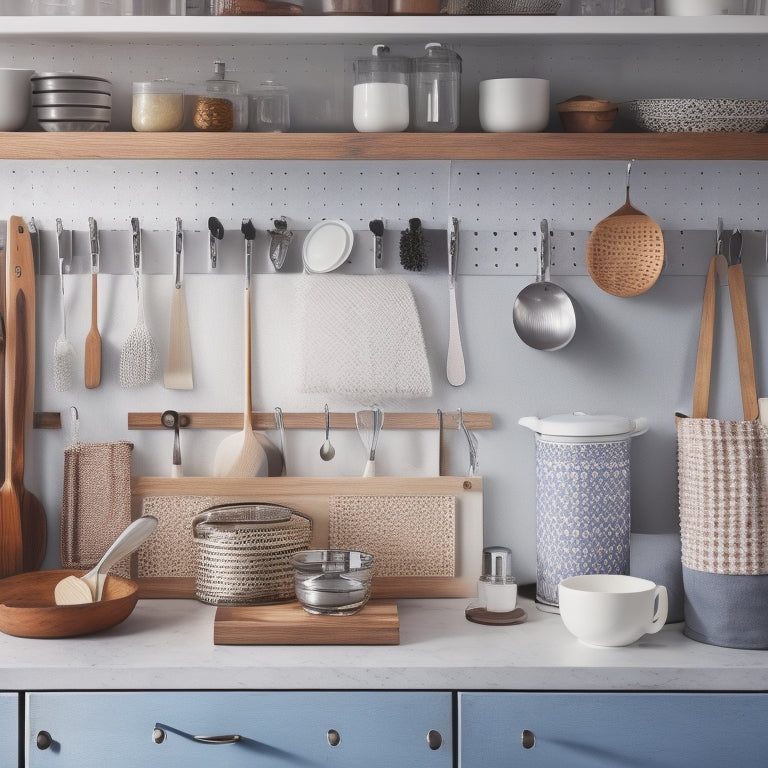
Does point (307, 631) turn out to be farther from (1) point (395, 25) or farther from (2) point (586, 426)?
(1) point (395, 25)

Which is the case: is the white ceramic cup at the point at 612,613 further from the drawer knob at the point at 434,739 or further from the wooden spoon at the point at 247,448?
the wooden spoon at the point at 247,448

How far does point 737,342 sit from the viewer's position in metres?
2.00

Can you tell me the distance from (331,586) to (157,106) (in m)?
0.95

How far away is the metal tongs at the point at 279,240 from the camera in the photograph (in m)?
2.01

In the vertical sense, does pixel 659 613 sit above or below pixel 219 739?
above

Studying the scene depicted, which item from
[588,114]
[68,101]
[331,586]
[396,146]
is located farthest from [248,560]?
[588,114]

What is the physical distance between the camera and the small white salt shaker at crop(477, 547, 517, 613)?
1.81 metres

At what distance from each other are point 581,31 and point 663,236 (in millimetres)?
478

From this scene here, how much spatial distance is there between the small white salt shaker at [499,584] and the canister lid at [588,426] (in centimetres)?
25

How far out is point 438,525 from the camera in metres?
1.98

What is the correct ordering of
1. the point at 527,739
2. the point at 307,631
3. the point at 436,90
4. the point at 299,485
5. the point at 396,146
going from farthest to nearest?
the point at 299,485 < the point at 436,90 < the point at 396,146 < the point at 307,631 < the point at 527,739

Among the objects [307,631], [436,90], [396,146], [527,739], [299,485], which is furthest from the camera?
[299,485]

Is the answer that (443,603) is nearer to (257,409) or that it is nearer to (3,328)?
(257,409)

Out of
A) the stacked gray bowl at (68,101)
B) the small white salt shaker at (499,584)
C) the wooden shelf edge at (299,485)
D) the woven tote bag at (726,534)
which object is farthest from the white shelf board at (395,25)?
the small white salt shaker at (499,584)
